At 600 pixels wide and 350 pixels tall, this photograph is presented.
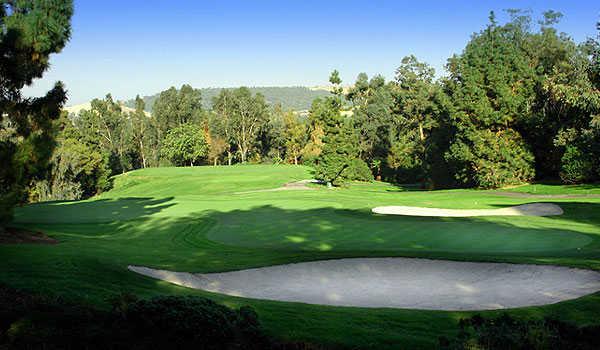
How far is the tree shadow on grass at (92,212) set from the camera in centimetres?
2764

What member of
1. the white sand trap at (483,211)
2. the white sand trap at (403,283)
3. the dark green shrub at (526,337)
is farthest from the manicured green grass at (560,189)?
the dark green shrub at (526,337)

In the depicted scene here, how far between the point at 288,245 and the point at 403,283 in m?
6.20

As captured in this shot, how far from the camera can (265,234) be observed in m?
20.8

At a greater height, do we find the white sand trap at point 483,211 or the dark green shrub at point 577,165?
the dark green shrub at point 577,165

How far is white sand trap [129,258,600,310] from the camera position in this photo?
1137cm

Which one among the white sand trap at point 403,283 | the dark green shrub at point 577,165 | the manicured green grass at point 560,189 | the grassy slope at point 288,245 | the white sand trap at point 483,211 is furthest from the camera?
the dark green shrub at point 577,165

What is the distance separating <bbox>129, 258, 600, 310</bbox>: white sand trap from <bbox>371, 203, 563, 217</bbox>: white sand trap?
1268 centimetres

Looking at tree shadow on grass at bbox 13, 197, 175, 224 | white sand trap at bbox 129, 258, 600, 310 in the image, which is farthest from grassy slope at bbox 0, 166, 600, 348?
white sand trap at bbox 129, 258, 600, 310

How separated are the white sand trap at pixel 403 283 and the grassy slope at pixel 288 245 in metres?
0.60

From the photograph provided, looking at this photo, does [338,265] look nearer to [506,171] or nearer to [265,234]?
[265,234]

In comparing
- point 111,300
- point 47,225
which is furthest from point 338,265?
point 47,225

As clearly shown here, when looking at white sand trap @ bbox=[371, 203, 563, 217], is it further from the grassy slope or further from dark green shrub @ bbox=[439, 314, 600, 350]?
dark green shrub @ bbox=[439, 314, 600, 350]

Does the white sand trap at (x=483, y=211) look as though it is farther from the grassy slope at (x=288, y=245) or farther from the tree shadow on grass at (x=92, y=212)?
the tree shadow on grass at (x=92, y=212)

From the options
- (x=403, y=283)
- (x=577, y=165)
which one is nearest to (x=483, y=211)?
(x=403, y=283)
